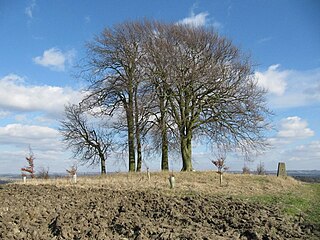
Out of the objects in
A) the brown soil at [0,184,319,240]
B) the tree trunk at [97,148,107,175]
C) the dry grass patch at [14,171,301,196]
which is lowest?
the brown soil at [0,184,319,240]

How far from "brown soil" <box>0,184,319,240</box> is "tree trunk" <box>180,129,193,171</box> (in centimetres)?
1173

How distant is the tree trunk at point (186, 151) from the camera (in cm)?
2383

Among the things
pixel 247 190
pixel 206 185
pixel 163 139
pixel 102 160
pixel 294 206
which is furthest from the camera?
pixel 102 160

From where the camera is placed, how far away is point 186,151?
24.1 m

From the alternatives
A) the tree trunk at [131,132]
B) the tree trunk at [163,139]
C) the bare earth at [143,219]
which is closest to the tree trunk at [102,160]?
the tree trunk at [131,132]

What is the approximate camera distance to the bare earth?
26.2 ft

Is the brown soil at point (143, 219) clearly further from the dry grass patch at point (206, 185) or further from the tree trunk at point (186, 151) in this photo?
the tree trunk at point (186, 151)

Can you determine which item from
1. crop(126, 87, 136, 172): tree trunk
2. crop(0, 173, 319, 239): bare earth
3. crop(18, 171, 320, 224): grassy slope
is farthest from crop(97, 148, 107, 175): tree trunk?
crop(0, 173, 319, 239): bare earth

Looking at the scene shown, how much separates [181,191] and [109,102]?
12.8 m

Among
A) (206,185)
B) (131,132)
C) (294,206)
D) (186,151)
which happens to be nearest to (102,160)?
(131,132)

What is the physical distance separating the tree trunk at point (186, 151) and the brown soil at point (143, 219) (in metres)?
11.7

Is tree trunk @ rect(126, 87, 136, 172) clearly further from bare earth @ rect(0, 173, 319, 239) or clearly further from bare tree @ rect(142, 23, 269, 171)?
bare earth @ rect(0, 173, 319, 239)

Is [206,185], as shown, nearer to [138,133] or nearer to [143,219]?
[143,219]

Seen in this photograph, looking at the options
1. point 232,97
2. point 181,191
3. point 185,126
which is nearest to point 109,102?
point 185,126
